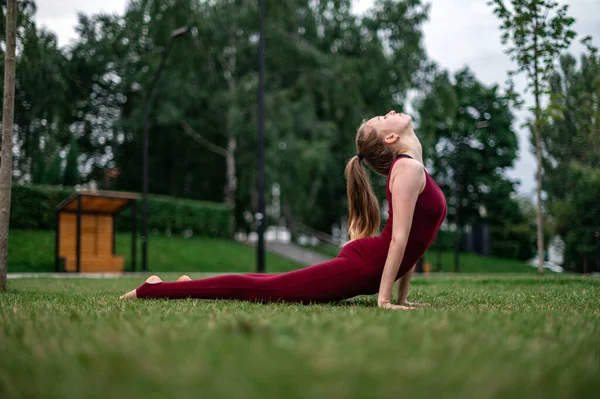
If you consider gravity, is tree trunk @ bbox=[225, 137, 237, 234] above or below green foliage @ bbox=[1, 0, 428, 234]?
below

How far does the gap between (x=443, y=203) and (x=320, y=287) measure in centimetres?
116

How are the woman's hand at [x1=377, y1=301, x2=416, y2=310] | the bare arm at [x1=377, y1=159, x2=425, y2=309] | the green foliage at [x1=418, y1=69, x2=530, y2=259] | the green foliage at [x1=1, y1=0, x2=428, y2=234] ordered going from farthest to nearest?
the green foliage at [x1=418, y1=69, x2=530, y2=259], the green foliage at [x1=1, y1=0, x2=428, y2=234], the bare arm at [x1=377, y1=159, x2=425, y2=309], the woman's hand at [x1=377, y1=301, x2=416, y2=310]

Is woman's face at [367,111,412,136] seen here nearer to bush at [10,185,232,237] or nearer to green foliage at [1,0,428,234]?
bush at [10,185,232,237]

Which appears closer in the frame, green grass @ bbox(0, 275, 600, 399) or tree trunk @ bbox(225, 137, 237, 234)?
green grass @ bbox(0, 275, 600, 399)

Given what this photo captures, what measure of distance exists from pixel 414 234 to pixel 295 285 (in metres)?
1.01

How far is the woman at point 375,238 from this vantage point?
4480 millimetres

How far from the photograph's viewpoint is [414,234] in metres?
4.69

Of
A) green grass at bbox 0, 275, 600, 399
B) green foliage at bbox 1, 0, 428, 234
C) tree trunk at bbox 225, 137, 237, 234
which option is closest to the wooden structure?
green foliage at bbox 1, 0, 428, 234

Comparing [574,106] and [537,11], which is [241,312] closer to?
[537,11]

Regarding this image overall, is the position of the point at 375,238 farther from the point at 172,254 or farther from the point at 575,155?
the point at 575,155

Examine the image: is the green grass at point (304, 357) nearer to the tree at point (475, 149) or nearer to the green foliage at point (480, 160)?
the green foliage at point (480, 160)

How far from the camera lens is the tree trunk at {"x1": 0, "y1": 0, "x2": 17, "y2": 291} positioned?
7.46 m

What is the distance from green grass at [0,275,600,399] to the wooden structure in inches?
606

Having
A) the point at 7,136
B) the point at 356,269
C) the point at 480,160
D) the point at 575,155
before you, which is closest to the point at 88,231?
the point at 7,136
